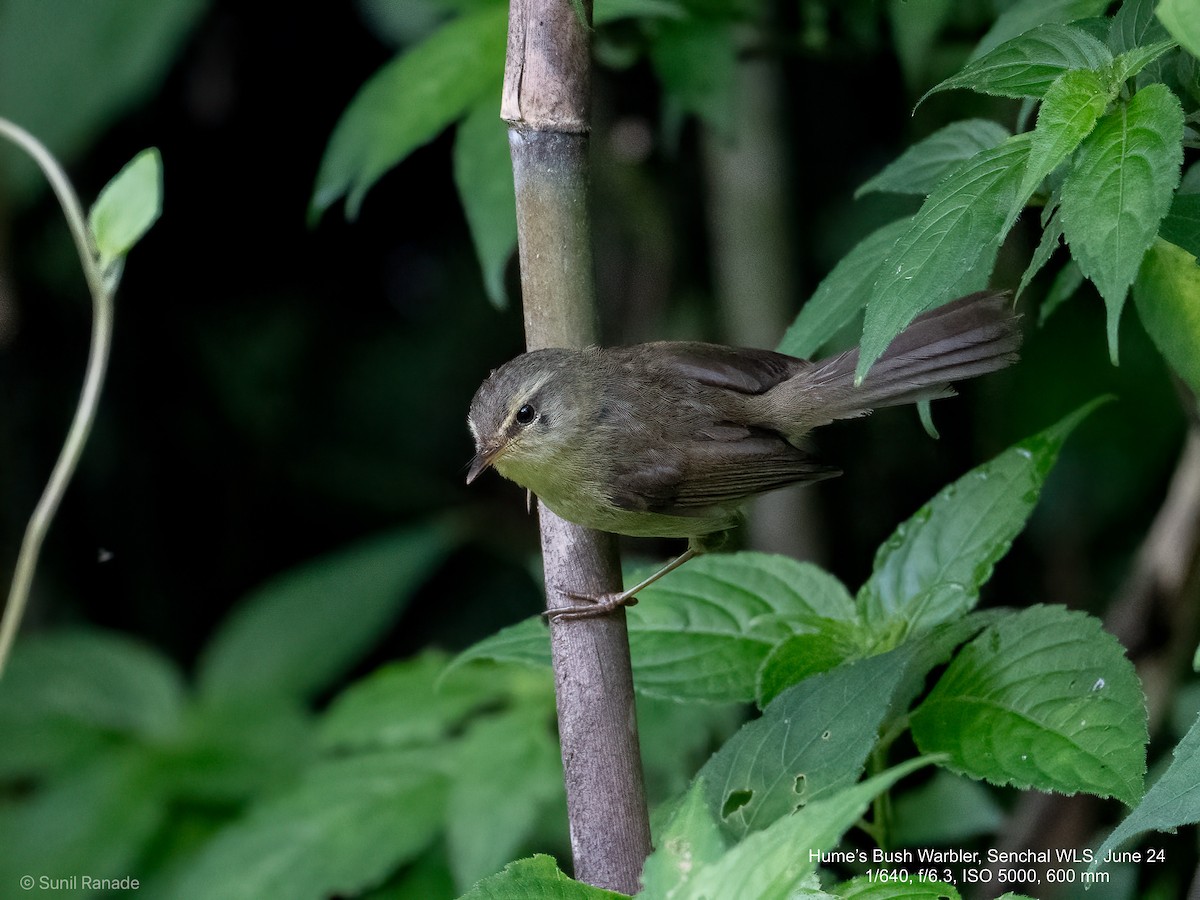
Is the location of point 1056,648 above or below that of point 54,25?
below

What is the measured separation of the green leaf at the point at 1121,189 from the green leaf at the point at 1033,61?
3.8 inches

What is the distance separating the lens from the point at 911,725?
1736mm

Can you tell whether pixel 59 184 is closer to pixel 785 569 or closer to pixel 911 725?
pixel 785 569

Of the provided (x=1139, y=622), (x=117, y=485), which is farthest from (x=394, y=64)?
(x=117, y=485)

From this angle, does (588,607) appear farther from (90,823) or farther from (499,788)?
(90,823)

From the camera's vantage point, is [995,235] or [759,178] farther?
[759,178]

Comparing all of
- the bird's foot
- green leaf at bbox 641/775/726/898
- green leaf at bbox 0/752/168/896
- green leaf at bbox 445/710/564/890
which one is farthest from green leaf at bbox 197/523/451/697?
green leaf at bbox 641/775/726/898

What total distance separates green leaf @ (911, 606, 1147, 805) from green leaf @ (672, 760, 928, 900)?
494 mm

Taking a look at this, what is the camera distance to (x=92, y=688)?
350 cm

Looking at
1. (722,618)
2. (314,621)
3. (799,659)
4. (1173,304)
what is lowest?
(799,659)

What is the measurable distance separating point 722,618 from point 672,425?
73 centimetres

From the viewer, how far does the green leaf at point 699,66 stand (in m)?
2.71

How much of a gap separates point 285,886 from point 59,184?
1659 millimetres

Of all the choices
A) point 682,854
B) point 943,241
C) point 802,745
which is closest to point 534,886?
point 682,854
